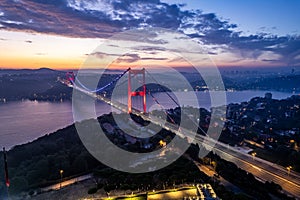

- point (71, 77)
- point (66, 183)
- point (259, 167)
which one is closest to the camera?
point (66, 183)

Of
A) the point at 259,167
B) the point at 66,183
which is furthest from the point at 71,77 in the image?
the point at 259,167

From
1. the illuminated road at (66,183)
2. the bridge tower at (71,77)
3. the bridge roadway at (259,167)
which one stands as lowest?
the bridge roadway at (259,167)

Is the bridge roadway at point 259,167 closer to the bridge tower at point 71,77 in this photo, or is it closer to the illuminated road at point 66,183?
the illuminated road at point 66,183

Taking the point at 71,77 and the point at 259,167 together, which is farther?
the point at 71,77

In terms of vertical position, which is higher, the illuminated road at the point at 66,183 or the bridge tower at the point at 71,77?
the bridge tower at the point at 71,77

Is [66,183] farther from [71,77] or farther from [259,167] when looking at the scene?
[71,77]

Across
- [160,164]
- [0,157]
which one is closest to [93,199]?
[160,164]

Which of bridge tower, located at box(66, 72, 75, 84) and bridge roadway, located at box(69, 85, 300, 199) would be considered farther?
bridge tower, located at box(66, 72, 75, 84)

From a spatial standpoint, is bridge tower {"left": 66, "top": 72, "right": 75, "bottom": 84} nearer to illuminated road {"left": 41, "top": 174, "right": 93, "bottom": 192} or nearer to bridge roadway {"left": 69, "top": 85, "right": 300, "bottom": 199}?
bridge roadway {"left": 69, "top": 85, "right": 300, "bottom": 199}

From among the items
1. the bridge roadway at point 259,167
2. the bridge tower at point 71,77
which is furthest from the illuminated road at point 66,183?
the bridge tower at point 71,77

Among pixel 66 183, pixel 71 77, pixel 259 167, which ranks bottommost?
pixel 259 167

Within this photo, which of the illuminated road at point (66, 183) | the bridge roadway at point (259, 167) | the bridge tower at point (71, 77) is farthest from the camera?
the bridge tower at point (71, 77)

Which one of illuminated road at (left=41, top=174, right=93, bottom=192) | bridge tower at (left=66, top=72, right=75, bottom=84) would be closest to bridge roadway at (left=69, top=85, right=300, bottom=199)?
illuminated road at (left=41, top=174, right=93, bottom=192)
